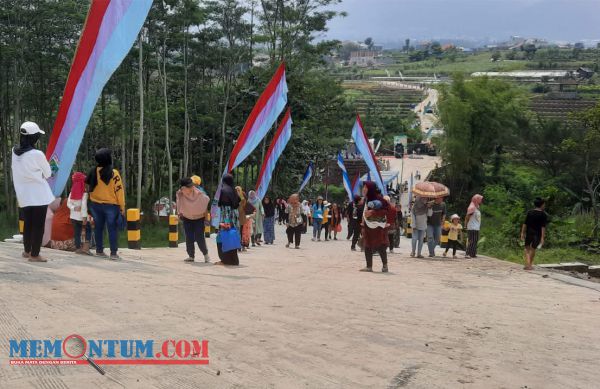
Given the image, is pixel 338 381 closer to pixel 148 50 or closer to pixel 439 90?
pixel 148 50

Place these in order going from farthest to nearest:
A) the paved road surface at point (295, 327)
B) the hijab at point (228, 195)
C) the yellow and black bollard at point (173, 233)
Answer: the yellow and black bollard at point (173, 233)
the hijab at point (228, 195)
the paved road surface at point (295, 327)

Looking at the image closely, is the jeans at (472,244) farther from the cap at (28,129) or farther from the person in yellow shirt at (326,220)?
the cap at (28,129)

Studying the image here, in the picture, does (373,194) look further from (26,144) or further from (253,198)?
(253,198)

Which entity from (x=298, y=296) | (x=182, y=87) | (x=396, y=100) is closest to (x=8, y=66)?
(x=182, y=87)

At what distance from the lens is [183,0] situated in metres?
34.6

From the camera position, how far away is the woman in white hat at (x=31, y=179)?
9242 millimetres

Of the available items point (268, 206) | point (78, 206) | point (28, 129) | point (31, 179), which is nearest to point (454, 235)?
point (268, 206)

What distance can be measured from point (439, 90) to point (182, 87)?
20726 millimetres

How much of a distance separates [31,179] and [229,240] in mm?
3699

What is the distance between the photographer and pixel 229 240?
12078mm

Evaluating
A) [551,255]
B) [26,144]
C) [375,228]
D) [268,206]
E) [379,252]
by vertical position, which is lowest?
[551,255]

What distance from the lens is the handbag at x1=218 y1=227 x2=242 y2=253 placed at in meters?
12.1

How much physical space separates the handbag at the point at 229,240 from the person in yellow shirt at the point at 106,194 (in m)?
1.69

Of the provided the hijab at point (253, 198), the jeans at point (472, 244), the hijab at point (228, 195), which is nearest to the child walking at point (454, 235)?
the jeans at point (472, 244)
